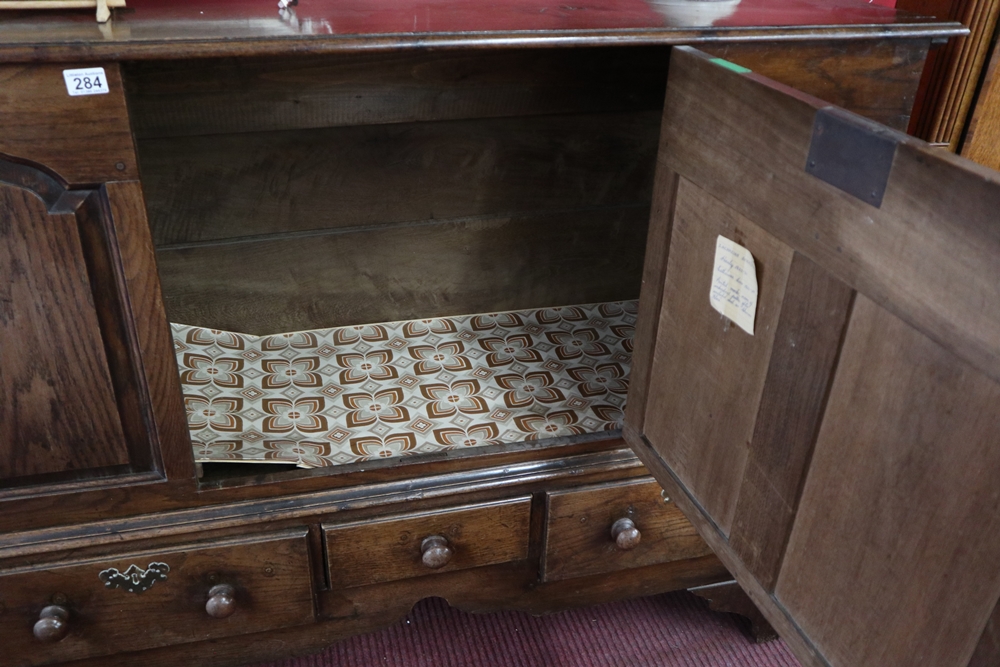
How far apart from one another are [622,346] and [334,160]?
0.66m

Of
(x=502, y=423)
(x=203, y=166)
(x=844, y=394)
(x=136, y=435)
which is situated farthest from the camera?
(x=203, y=166)

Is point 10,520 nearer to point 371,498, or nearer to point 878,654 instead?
point 371,498

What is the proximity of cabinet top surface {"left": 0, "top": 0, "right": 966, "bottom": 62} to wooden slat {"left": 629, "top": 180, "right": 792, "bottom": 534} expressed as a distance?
0.24 metres

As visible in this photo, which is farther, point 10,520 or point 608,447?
point 608,447

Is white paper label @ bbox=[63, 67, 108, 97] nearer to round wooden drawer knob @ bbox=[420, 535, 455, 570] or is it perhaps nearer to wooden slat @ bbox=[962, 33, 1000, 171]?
round wooden drawer knob @ bbox=[420, 535, 455, 570]

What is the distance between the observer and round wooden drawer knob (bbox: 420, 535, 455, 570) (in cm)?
127

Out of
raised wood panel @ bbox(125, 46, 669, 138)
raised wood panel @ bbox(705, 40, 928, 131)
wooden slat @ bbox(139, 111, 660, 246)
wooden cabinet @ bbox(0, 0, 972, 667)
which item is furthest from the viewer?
wooden slat @ bbox(139, 111, 660, 246)

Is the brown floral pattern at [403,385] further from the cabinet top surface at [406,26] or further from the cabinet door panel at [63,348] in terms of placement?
the cabinet top surface at [406,26]

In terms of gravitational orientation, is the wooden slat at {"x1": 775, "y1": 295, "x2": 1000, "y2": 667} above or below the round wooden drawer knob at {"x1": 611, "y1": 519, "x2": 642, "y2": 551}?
above

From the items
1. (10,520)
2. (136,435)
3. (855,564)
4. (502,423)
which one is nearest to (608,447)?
(502,423)

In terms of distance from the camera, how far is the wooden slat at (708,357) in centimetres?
86

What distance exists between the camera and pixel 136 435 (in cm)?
109

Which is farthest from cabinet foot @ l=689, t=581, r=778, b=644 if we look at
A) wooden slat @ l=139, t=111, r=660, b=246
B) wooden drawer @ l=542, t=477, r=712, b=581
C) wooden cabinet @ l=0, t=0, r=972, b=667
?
wooden slat @ l=139, t=111, r=660, b=246

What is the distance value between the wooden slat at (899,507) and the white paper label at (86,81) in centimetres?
79
